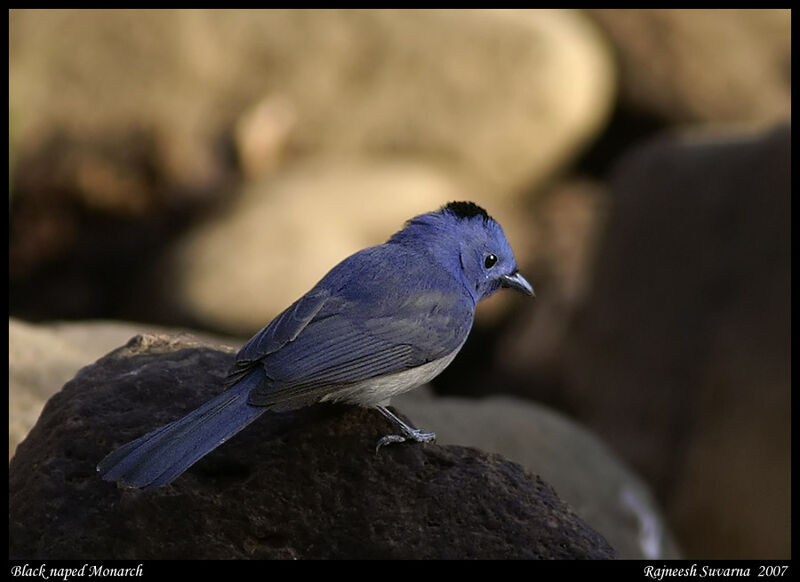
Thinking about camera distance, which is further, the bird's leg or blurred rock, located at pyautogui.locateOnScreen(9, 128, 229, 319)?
blurred rock, located at pyautogui.locateOnScreen(9, 128, 229, 319)

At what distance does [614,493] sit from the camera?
193 inches

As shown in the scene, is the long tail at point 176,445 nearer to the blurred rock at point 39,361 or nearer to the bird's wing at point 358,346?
the bird's wing at point 358,346

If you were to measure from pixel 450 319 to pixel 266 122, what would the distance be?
5680 mm

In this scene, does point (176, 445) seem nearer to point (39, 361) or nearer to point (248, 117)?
point (39, 361)

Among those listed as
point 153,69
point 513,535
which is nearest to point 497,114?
point 153,69

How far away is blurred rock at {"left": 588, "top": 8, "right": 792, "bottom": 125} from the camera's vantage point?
9008 mm

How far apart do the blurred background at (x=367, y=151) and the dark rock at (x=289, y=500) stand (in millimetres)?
3583

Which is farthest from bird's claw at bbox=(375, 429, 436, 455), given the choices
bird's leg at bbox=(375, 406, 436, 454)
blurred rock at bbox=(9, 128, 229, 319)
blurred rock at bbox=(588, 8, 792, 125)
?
blurred rock at bbox=(588, 8, 792, 125)

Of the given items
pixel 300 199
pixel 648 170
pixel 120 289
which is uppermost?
pixel 648 170

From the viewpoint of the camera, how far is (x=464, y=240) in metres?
3.57

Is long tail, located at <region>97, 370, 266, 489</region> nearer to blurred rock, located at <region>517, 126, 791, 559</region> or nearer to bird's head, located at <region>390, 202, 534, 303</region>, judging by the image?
bird's head, located at <region>390, 202, 534, 303</region>

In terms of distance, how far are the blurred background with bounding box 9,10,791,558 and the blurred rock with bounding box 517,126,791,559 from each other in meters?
0.04
